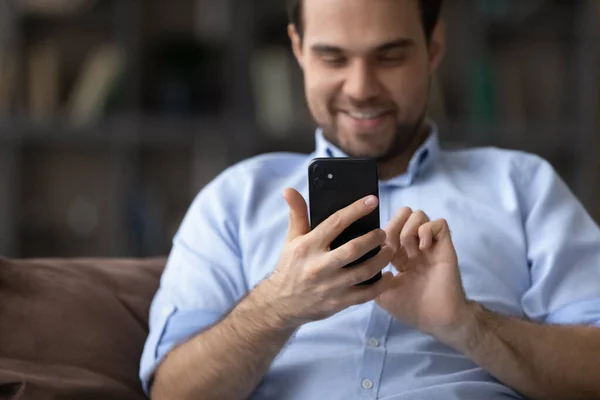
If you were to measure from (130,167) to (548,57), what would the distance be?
174cm

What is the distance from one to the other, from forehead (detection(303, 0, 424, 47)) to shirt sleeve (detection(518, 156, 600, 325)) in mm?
326

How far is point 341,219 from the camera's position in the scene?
0.87 m

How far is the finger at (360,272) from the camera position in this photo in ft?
2.88

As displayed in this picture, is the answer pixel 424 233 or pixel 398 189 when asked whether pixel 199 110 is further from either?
pixel 424 233

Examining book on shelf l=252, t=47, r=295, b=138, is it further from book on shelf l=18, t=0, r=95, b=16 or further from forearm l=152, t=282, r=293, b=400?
forearm l=152, t=282, r=293, b=400

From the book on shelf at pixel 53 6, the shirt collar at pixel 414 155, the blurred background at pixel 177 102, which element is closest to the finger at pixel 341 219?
the shirt collar at pixel 414 155

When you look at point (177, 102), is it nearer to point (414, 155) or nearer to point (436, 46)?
point (436, 46)

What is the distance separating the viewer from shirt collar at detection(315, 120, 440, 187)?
1.24 m

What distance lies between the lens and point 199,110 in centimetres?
295

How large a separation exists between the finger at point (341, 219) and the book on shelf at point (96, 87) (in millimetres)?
2125

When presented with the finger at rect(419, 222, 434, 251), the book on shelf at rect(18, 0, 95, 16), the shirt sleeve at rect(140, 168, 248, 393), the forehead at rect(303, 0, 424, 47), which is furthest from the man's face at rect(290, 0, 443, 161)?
the book on shelf at rect(18, 0, 95, 16)

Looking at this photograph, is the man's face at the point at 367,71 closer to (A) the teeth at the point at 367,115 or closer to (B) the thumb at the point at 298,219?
(A) the teeth at the point at 367,115

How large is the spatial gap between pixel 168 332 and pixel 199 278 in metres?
0.09

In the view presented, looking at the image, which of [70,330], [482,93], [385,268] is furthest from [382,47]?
[482,93]
